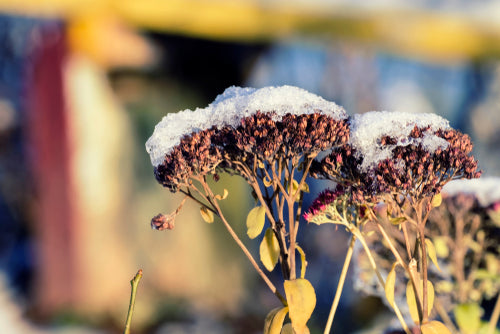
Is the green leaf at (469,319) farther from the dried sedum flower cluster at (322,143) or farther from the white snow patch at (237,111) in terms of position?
the white snow patch at (237,111)

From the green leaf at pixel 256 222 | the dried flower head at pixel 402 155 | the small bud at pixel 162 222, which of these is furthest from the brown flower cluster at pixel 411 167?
the small bud at pixel 162 222

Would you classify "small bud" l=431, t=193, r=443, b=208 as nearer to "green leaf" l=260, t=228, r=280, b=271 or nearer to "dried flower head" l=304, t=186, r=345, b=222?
"dried flower head" l=304, t=186, r=345, b=222

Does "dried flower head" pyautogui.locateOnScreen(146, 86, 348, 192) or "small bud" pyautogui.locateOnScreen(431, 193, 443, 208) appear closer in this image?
"dried flower head" pyautogui.locateOnScreen(146, 86, 348, 192)

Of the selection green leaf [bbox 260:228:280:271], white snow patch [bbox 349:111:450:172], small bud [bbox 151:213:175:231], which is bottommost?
green leaf [bbox 260:228:280:271]

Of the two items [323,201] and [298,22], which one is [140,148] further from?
[323,201]

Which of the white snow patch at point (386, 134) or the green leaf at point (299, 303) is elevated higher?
the white snow patch at point (386, 134)

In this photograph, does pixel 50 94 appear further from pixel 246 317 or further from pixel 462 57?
pixel 462 57

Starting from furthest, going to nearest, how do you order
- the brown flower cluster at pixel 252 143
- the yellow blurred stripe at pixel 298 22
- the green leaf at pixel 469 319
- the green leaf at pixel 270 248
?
the yellow blurred stripe at pixel 298 22 < the green leaf at pixel 469 319 < the green leaf at pixel 270 248 < the brown flower cluster at pixel 252 143

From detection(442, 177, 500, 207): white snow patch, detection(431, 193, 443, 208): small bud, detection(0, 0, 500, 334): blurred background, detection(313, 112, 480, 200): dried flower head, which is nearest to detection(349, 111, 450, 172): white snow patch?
detection(313, 112, 480, 200): dried flower head
